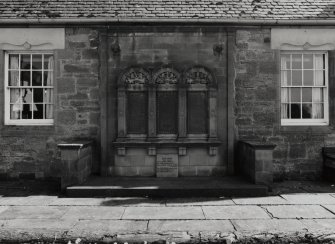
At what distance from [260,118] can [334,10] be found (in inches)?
148

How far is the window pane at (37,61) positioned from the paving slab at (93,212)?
4.65 metres

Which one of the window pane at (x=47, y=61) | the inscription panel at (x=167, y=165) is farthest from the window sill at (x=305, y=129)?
the window pane at (x=47, y=61)

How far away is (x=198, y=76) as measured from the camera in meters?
8.38

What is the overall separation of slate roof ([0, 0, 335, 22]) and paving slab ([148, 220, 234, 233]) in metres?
5.53

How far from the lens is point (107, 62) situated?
8.50 metres

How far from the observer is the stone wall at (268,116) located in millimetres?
8594

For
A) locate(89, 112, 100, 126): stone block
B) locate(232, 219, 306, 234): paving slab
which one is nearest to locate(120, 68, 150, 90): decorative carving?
locate(89, 112, 100, 126): stone block

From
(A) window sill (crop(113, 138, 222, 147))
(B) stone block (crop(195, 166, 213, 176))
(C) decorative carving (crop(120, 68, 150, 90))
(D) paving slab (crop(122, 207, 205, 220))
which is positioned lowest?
(D) paving slab (crop(122, 207, 205, 220))

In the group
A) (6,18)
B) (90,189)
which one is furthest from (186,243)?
(6,18)

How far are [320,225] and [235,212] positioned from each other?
4.57ft

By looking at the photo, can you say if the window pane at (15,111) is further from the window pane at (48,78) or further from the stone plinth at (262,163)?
the stone plinth at (262,163)

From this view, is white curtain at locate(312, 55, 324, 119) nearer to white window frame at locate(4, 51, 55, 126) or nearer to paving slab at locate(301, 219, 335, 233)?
paving slab at locate(301, 219, 335, 233)

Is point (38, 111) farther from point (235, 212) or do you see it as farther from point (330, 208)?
point (330, 208)

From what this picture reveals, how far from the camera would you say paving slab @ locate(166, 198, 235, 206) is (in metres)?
6.20
